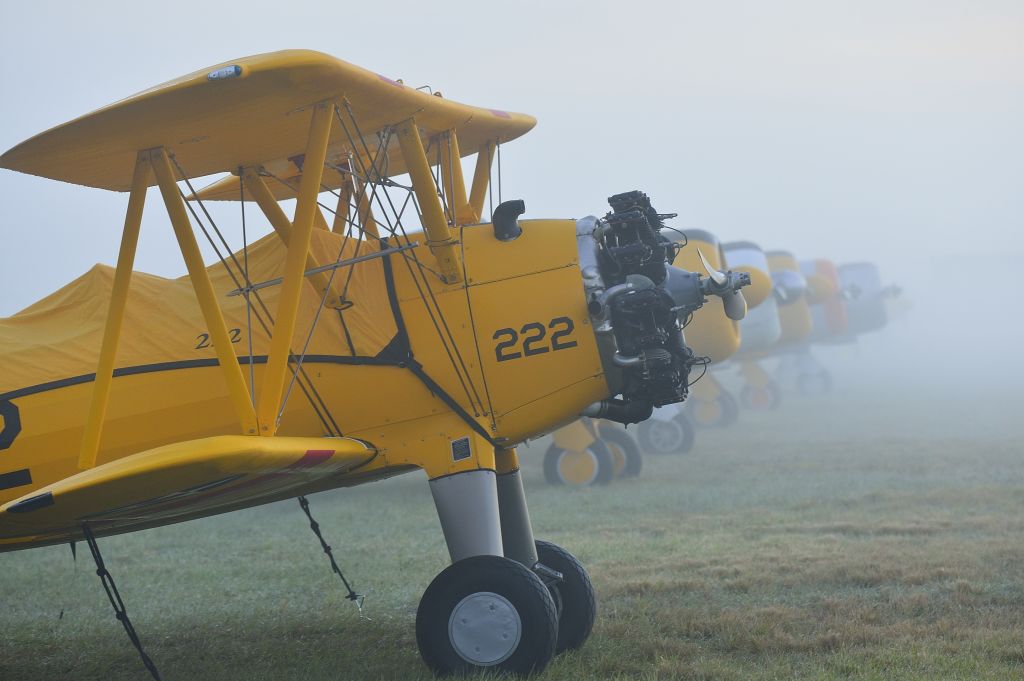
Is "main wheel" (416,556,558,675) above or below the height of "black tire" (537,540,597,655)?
above

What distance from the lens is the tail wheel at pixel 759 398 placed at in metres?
32.3

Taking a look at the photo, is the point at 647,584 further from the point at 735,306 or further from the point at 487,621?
the point at 487,621

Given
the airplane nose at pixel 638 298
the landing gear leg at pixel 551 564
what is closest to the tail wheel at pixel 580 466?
the landing gear leg at pixel 551 564

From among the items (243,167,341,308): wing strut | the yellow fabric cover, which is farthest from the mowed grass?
(243,167,341,308): wing strut

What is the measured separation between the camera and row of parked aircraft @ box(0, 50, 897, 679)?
5273 mm

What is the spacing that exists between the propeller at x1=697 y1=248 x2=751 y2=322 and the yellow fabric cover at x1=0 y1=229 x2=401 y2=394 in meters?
1.86

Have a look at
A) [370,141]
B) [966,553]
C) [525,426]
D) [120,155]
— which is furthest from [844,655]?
[120,155]

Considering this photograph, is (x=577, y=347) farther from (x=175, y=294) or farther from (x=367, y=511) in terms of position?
(x=367, y=511)

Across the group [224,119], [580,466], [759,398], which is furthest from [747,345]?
[224,119]

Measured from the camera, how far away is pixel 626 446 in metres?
16.5

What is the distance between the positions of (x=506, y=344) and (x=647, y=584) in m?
2.65

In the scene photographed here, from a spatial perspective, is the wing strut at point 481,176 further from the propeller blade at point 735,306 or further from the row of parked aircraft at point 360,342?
the propeller blade at point 735,306

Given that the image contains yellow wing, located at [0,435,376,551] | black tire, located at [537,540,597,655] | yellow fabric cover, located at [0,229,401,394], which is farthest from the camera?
black tire, located at [537,540,597,655]

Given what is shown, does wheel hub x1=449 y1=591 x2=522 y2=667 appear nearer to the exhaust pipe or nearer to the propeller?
the exhaust pipe
